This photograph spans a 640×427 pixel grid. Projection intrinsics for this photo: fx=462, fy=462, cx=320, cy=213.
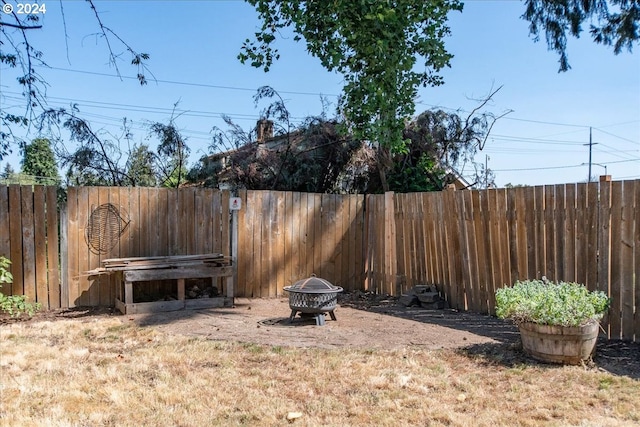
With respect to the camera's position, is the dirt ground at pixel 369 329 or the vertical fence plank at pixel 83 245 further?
the vertical fence plank at pixel 83 245

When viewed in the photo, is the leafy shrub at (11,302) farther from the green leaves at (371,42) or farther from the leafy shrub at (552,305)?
the leafy shrub at (552,305)

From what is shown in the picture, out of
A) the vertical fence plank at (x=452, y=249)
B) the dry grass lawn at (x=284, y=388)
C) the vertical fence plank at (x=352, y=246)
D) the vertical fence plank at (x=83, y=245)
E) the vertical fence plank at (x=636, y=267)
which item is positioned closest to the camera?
the dry grass lawn at (x=284, y=388)

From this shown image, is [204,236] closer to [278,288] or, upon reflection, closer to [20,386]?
[278,288]

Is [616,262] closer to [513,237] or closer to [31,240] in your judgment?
[513,237]

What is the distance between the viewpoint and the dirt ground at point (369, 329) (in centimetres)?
416

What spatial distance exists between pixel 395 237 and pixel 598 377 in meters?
3.94

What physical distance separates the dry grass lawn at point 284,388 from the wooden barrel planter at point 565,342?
0.13 metres

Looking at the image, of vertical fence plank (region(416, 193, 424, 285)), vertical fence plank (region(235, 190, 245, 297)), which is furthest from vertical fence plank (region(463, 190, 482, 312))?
vertical fence plank (region(235, 190, 245, 297))

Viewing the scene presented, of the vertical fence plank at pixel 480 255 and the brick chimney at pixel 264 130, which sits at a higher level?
the brick chimney at pixel 264 130

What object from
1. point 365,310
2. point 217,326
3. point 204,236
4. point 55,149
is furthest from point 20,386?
point 55,149

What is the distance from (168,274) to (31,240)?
5.52 ft

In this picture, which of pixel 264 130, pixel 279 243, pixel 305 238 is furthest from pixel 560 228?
pixel 264 130

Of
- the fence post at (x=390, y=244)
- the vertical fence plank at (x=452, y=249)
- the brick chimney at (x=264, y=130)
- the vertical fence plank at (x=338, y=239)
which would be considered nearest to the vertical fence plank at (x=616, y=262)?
the vertical fence plank at (x=452, y=249)

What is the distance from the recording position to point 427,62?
5.95 m
